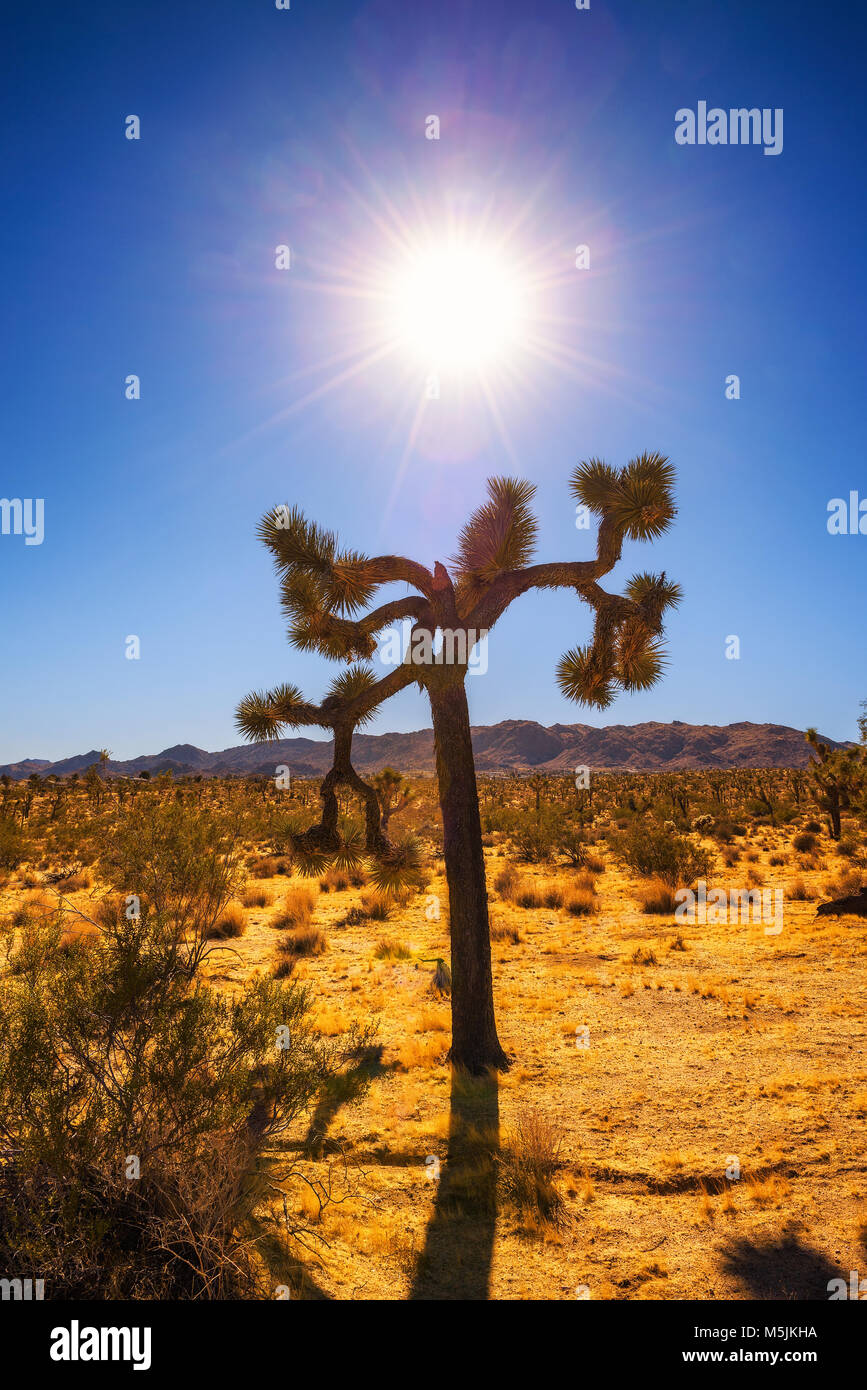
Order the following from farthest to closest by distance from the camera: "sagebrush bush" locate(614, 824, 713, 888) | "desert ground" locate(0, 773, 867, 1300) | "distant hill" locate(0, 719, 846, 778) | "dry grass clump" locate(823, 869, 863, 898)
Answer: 1. "distant hill" locate(0, 719, 846, 778)
2. "sagebrush bush" locate(614, 824, 713, 888)
3. "dry grass clump" locate(823, 869, 863, 898)
4. "desert ground" locate(0, 773, 867, 1300)

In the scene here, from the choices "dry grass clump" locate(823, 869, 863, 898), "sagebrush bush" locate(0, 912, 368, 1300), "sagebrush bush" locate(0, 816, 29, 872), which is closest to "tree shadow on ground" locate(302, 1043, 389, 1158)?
"sagebrush bush" locate(0, 912, 368, 1300)

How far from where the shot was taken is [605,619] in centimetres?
766

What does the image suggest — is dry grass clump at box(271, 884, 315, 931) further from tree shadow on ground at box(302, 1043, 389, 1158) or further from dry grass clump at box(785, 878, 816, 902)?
dry grass clump at box(785, 878, 816, 902)

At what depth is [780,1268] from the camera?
12.7 ft

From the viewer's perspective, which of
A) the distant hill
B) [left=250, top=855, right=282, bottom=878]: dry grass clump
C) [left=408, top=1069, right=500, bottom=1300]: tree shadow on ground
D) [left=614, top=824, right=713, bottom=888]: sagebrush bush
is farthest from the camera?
the distant hill

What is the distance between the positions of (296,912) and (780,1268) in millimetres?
11334

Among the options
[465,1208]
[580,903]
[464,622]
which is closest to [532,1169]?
[465,1208]

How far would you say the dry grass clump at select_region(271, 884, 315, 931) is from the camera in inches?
A: 536

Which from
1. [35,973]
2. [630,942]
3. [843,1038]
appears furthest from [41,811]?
[843,1038]

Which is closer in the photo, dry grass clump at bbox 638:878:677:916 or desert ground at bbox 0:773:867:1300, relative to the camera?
desert ground at bbox 0:773:867:1300

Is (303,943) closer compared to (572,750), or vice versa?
(303,943)

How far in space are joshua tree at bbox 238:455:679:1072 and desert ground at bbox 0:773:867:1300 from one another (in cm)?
119

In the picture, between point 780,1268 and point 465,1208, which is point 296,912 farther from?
point 780,1268

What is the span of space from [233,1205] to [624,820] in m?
26.5
